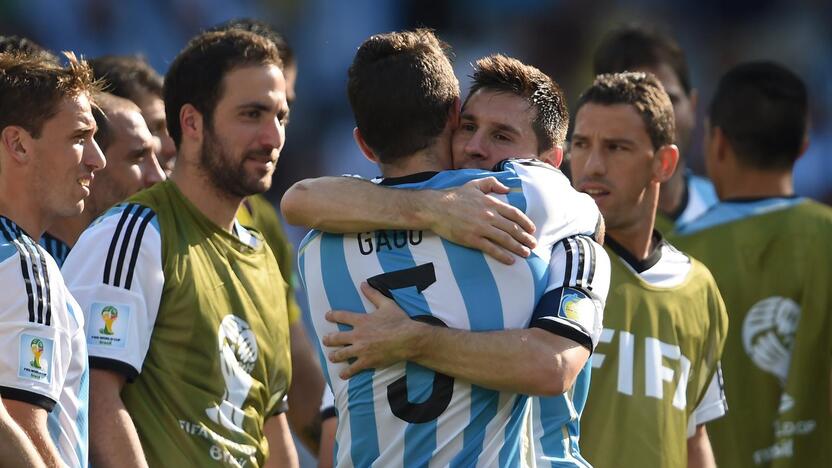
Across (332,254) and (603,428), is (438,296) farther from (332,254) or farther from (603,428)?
(603,428)

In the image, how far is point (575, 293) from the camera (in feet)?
11.8

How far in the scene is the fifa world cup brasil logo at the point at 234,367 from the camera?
15.1 feet

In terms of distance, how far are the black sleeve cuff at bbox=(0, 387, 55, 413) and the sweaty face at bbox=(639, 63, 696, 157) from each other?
13.1 feet

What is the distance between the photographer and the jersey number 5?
11.7 feet

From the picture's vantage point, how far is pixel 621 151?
527cm

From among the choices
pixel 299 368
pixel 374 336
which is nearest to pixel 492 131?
pixel 374 336

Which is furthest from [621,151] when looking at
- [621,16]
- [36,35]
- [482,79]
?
[36,35]

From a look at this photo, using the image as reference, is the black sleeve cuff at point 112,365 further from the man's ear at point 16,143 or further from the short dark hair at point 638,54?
the short dark hair at point 638,54

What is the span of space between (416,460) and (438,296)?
448mm

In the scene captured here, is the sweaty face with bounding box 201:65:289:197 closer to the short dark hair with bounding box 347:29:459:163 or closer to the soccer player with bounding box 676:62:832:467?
the short dark hair with bounding box 347:29:459:163

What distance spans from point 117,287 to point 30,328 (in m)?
0.70

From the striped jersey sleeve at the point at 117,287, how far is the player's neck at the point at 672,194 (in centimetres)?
328

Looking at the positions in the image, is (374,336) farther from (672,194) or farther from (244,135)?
(672,194)

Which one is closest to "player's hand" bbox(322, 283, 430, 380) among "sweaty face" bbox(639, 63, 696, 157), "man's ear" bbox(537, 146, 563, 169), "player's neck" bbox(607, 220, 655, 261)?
"man's ear" bbox(537, 146, 563, 169)
